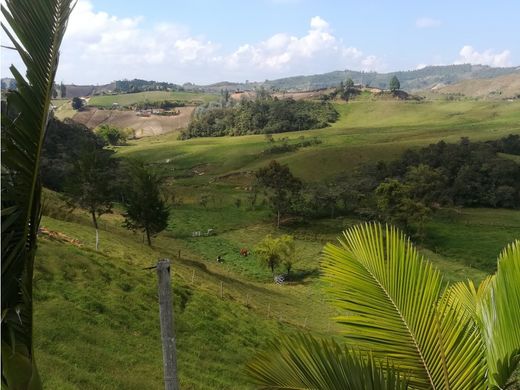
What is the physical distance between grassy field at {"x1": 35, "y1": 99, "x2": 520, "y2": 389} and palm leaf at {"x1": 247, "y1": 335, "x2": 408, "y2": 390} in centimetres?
177

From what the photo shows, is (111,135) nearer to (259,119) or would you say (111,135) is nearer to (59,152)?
(259,119)

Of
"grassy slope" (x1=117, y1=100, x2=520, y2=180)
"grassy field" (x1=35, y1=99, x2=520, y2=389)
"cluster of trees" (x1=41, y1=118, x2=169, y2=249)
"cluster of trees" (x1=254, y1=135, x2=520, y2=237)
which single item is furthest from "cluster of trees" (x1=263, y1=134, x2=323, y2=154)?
"cluster of trees" (x1=41, y1=118, x2=169, y2=249)

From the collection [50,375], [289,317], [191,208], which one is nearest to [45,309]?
[50,375]

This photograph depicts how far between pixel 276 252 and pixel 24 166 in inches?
1474

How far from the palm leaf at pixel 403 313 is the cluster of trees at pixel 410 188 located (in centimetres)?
4651

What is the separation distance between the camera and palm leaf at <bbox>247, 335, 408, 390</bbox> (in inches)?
140

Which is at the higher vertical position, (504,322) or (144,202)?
(504,322)

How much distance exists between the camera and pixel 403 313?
4.03m

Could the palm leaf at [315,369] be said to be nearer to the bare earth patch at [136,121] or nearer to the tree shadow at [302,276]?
the tree shadow at [302,276]

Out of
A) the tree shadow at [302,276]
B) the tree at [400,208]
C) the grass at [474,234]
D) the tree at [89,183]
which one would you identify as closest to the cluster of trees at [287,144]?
the grass at [474,234]

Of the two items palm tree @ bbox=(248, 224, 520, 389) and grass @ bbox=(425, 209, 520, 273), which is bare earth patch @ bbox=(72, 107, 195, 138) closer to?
grass @ bbox=(425, 209, 520, 273)

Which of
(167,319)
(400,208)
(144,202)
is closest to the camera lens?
(167,319)

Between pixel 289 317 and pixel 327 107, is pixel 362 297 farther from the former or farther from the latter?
pixel 327 107

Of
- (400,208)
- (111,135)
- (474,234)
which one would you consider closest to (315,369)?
(400,208)
